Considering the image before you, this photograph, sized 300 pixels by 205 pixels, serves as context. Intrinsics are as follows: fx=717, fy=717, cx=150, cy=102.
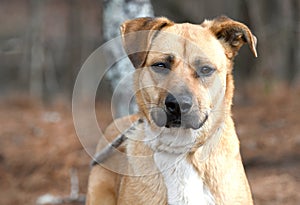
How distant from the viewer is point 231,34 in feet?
17.7

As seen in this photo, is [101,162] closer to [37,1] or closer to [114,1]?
[114,1]

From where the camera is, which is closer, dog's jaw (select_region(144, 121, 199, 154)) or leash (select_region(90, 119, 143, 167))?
dog's jaw (select_region(144, 121, 199, 154))

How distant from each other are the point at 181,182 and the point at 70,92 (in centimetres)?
1139

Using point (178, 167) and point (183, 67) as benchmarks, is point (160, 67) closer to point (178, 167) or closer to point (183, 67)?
point (183, 67)

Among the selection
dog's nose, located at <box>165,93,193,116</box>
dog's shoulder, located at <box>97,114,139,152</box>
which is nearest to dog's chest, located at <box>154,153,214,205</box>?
dog's nose, located at <box>165,93,193,116</box>

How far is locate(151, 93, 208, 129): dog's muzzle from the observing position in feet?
15.8

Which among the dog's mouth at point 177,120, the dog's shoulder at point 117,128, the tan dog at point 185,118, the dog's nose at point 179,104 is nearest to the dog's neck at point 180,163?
the tan dog at point 185,118

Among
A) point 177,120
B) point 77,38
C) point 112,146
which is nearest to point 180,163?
point 177,120

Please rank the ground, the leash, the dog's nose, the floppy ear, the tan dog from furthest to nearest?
the ground → the leash → the floppy ear → the tan dog → the dog's nose

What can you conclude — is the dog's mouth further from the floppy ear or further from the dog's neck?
the floppy ear

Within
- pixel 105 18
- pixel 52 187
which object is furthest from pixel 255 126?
pixel 105 18

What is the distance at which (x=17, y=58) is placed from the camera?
1759 centimetres

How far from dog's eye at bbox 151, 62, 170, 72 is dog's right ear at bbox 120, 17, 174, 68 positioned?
Answer: 0.45ft

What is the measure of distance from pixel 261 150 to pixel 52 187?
2.74 meters
